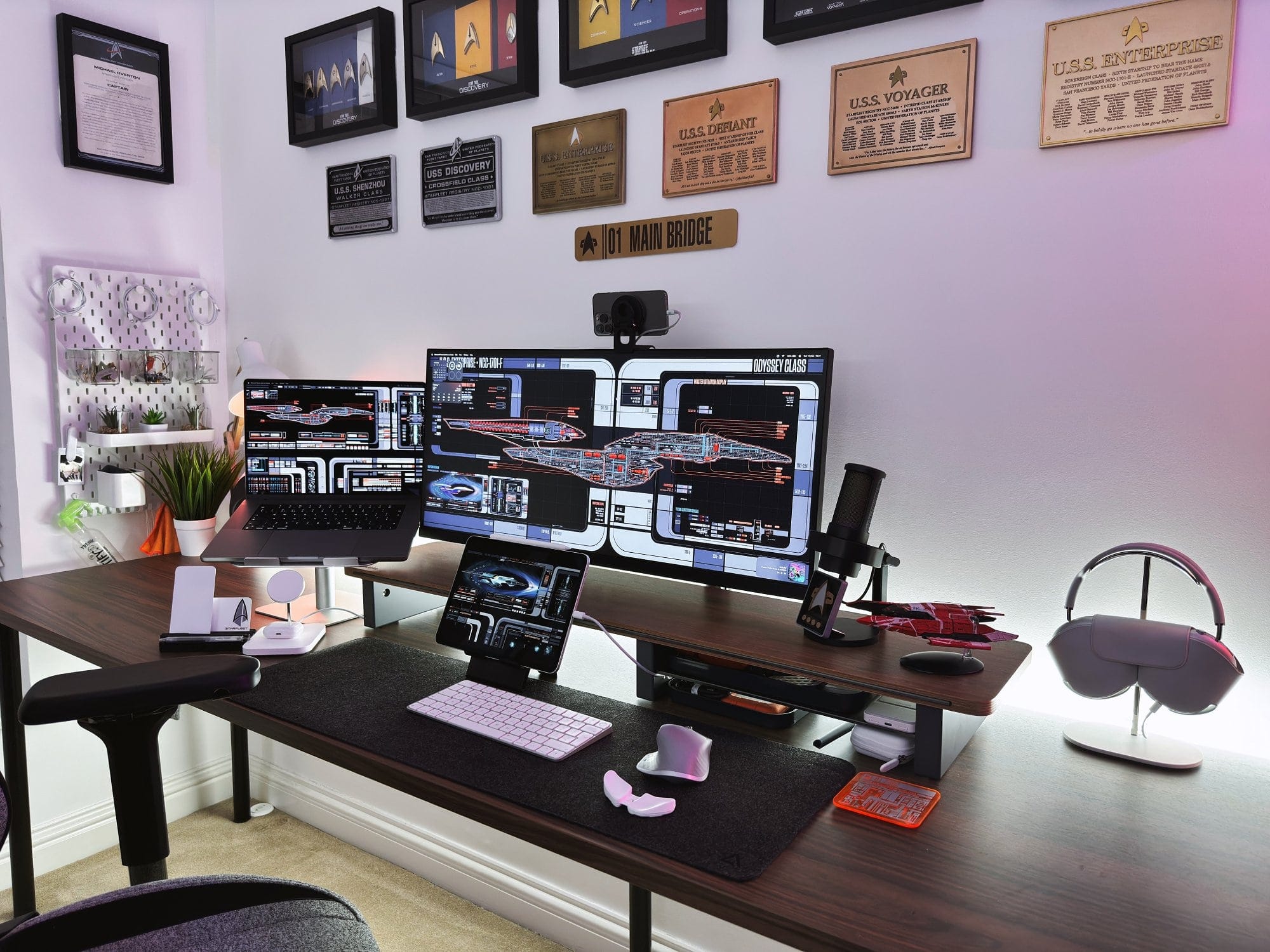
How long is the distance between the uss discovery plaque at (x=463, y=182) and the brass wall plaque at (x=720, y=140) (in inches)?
17.1

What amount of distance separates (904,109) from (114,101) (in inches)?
79.0

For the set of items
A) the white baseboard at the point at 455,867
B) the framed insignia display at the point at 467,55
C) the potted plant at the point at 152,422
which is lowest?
the white baseboard at the point at 455,867

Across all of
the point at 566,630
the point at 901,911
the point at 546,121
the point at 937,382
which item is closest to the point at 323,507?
the point at 566,630

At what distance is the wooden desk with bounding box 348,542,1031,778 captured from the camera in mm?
1122

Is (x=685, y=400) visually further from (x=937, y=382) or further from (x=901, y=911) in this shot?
(x=901, y=911)

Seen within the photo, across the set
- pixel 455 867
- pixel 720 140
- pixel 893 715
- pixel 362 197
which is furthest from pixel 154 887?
pixel 362 197

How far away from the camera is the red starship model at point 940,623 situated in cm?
117

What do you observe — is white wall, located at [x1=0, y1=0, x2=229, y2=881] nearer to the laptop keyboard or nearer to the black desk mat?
the laptop keyboard

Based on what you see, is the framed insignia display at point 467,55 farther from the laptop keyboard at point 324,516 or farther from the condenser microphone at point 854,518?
the condenser microphone at point 854,518

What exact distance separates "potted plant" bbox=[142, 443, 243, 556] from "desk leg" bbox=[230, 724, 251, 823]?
0.60 metres

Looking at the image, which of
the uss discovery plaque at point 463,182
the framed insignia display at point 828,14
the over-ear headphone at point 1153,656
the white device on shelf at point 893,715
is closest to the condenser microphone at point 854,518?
the white device on shelf at point 893,715

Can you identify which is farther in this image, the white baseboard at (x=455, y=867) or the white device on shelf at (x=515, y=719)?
the white baseboard at (x=455, y=867)

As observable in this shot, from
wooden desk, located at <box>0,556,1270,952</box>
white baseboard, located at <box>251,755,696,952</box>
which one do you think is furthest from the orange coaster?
white baseboard, located at <box>251,755,696,952</box>

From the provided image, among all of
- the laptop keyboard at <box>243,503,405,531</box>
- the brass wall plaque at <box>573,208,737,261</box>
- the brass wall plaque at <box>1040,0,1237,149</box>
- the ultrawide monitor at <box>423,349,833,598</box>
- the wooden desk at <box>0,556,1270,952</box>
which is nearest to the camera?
the wooden desk at <box>0,556,1270,952</box>
